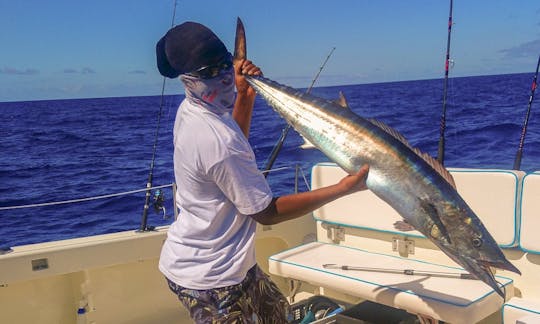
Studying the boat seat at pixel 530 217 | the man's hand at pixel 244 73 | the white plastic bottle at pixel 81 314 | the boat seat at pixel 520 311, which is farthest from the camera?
the white plastic bottle at pixel 81 314

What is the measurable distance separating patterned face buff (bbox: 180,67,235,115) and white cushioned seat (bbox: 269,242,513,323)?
1.69 metres

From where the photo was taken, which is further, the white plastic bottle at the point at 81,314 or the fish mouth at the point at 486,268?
the white plastic bottle at the point at 81,314

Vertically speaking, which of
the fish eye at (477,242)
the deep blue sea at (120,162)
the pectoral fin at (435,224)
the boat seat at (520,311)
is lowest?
the deep blue sea at (120,162)

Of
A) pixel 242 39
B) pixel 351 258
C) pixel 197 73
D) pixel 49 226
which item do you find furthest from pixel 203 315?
pixel 49 226

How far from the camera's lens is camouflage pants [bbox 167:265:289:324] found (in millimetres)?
2137

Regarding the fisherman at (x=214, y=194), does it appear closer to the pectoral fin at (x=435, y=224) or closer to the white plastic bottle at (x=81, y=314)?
the pectoral fin at (x=435, y=224)

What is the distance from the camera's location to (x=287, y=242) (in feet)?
15.6

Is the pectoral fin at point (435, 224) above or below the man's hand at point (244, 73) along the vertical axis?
below

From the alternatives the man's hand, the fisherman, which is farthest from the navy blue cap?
the man's hand

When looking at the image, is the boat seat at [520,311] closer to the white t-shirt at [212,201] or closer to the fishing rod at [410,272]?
the fishing rod at [410,272]

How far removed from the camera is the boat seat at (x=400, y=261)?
3.06 m

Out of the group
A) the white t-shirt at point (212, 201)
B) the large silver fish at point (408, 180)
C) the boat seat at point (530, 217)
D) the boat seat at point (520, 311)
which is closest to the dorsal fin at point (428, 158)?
the large silver fish at point (408, 180)

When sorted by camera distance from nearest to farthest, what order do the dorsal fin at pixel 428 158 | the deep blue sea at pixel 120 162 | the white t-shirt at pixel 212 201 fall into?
the white t-shirt at pixel 212 201, the dorsal fin at pixel 428 158, the deep blue sea at pixel 120 162

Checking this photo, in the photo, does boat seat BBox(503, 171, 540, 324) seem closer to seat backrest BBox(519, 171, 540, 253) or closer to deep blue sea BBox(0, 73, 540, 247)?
seat backrest BBox(519, 171, 540, 253)
